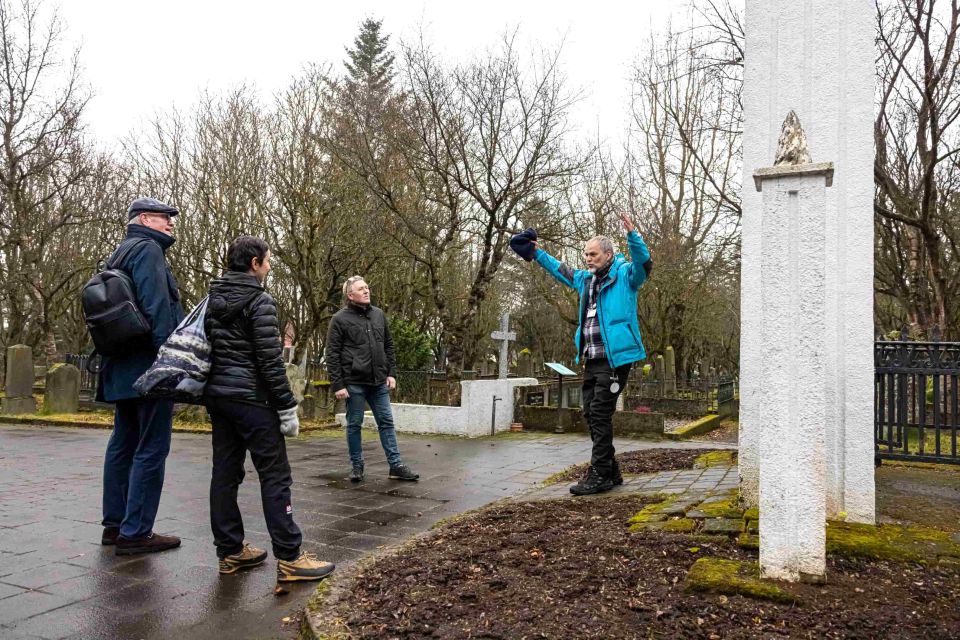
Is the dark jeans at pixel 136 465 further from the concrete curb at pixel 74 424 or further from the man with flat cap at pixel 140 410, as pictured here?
the concrete curb at pixel 74 424

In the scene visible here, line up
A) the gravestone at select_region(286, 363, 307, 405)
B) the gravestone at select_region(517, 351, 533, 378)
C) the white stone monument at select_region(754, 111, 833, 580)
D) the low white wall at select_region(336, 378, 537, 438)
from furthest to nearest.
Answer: the gravestone at select_region(517, 351, 533, 378), the gravestone at select_region(286, 363, 307, 405), the low white wall at select_region(336, 378, 537, 438), the white stone monument at select_region(754, 111, 833, 580)

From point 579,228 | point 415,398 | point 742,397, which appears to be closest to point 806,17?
point 742,397

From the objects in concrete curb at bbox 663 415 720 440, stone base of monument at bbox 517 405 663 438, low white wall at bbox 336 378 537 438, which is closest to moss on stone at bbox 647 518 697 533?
low white wall at bbox 336 378 537 438

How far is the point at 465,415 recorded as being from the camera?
10688 mm

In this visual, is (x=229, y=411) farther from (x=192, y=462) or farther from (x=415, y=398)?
(x=415, y=398)

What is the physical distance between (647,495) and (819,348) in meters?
2.48

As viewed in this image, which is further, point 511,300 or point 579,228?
point 511,300

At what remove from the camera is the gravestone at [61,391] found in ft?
48.4

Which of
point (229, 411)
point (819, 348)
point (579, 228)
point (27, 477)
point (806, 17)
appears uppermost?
point (579, 228)

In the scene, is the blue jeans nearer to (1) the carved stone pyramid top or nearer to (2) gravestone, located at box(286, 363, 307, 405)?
(1) the carved stone pyramid top

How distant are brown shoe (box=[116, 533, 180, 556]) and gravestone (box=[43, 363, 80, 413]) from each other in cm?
1229

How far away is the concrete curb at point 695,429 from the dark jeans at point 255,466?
8.30 meters

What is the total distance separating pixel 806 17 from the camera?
3.93 m

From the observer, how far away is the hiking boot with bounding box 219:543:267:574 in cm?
396
